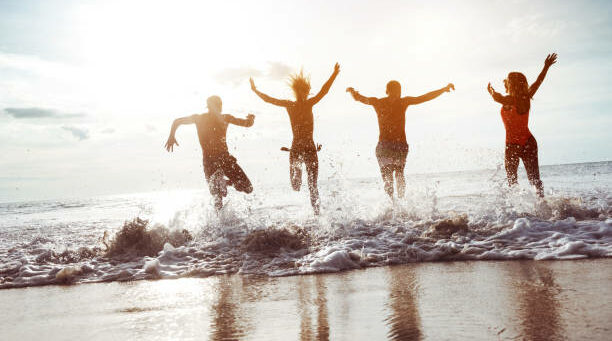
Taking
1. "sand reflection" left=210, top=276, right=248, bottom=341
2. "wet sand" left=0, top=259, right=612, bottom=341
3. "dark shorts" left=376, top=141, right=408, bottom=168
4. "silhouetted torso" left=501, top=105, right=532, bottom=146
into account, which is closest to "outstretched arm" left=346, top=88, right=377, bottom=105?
"dark shorts" left=376, top=141, right=408, bottom=168

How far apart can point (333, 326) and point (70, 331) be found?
1895mm

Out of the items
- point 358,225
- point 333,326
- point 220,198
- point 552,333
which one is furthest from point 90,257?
point 552,333

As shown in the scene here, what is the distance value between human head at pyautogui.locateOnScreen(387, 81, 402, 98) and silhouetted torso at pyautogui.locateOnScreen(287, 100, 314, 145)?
144 centimetres

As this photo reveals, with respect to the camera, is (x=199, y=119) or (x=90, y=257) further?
(x=199, y=119)

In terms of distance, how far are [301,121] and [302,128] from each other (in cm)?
13

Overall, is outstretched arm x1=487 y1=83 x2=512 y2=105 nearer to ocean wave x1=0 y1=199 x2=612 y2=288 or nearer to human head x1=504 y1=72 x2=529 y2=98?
human head x1=504 y1=72 x2=529 y2=98

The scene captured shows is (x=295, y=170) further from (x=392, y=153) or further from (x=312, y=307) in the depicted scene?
(x=312, y=307)

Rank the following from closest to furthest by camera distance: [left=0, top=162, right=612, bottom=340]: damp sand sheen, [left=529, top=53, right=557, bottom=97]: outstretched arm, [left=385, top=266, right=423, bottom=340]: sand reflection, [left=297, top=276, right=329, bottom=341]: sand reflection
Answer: [left=385, top=266, right=423, bottom=340]: sand reflection → [left=297, top=276, right=329, bottom=341]: sand reflection → [left=0, top=162, right=612, bottom=340]: damp sand sheen → [left=529, top=53, right=557, bottom=97]: outstretched arm

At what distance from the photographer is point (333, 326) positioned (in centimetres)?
270

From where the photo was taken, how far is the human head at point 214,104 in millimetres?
7938

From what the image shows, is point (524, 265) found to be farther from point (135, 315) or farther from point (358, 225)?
point (135, 315)

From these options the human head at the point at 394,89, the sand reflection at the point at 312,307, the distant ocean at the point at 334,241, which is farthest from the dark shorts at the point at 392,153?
the sand reflection at the point at 312,307

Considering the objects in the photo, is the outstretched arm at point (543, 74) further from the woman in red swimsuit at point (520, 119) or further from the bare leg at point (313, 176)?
the bare leg at point (313, 176)

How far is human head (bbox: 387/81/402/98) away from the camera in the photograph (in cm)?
793
